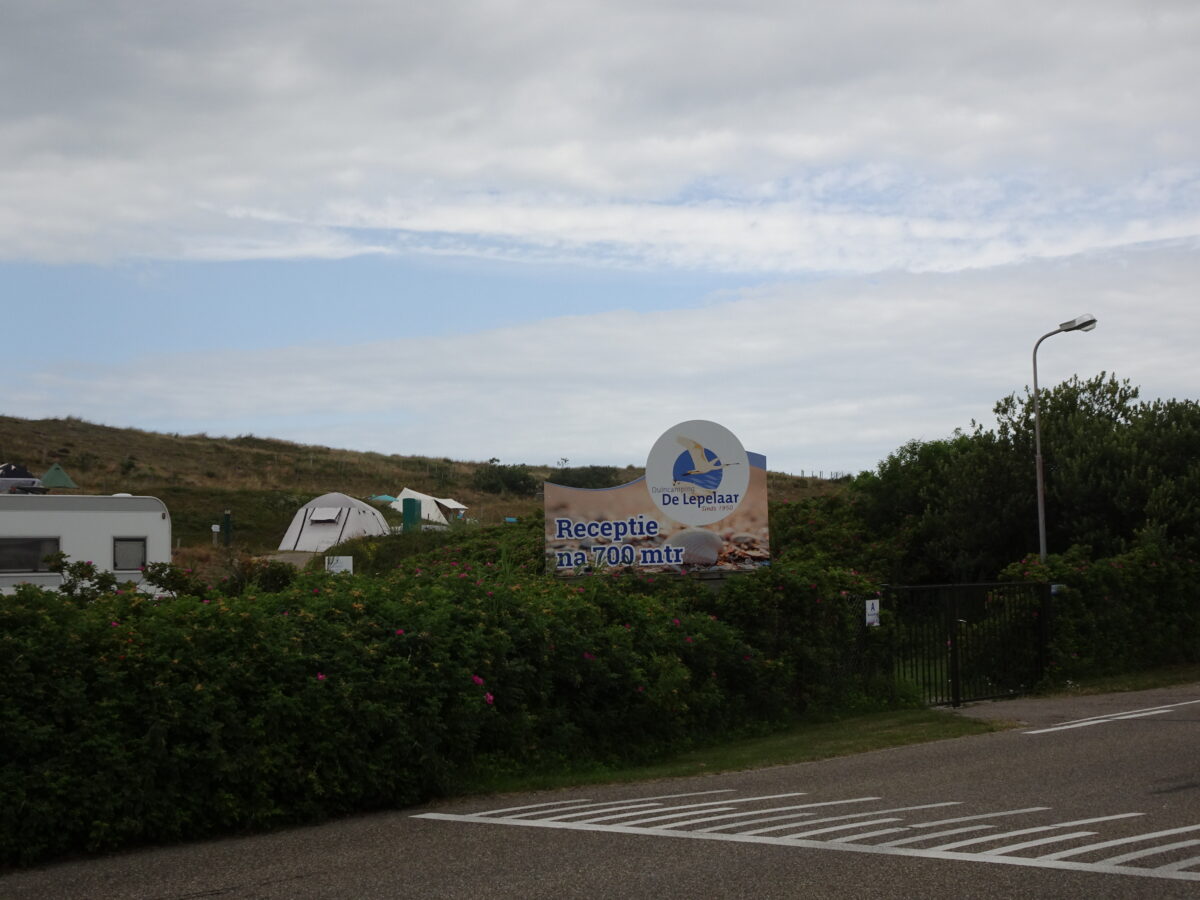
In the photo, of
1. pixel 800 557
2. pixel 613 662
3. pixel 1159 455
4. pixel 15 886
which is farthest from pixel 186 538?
pixel 15 886

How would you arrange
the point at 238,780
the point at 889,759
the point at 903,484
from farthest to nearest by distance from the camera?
the point at 903,484, the point at 889,759, the point at 238,780

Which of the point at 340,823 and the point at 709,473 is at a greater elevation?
the point at 709,473

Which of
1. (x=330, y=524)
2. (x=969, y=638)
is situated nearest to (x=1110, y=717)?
(x=969, y=638)

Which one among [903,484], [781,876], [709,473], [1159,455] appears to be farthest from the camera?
[903,484]

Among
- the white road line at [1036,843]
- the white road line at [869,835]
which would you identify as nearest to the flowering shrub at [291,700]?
the white road line at [869,835]

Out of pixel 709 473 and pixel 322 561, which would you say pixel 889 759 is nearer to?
pixel 709 473

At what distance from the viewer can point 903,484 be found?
38.0 m

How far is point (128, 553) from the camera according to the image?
26906 millimetres

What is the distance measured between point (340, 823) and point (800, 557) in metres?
25.7

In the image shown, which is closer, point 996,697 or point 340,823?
point 340,823

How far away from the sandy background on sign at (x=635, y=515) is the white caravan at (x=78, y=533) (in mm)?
11139

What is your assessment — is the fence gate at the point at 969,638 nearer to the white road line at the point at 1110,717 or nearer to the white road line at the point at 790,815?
the white road line at the point at 1110,717

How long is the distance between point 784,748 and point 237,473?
227 feet

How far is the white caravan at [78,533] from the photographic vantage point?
80.8ft
